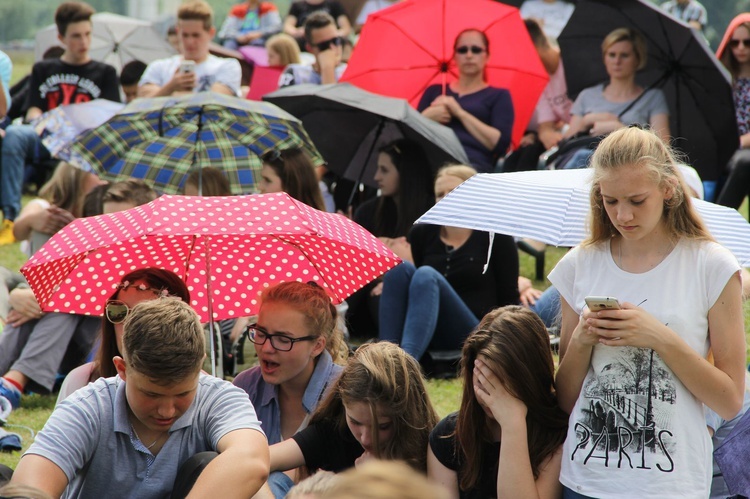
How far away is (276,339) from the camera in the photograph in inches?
161

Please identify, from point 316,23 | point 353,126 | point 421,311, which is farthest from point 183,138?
point 316,23

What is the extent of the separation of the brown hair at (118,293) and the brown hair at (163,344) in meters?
0.80

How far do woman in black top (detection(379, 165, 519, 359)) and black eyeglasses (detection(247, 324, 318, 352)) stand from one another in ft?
6.27

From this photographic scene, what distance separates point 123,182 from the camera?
233 inches

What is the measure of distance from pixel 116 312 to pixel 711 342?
2.12m

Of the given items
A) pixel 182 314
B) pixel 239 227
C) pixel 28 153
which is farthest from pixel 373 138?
pixel 28 153

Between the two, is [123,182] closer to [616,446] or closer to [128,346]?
[128,346]

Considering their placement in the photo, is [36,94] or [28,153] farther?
[28,153]

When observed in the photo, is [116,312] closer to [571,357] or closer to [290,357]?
[290,357]

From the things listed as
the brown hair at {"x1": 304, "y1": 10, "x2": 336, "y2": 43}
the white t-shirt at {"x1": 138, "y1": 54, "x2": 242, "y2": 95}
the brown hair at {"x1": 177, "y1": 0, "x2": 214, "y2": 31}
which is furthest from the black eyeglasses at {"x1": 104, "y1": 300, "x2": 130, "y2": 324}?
the brown hair at {"x1": 304, "y1": 10, "x2": 336, "y2": 43}

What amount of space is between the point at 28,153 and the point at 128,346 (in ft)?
27.6

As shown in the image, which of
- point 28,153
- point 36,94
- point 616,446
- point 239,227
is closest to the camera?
point 616,446

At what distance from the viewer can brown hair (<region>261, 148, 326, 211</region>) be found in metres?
6.50

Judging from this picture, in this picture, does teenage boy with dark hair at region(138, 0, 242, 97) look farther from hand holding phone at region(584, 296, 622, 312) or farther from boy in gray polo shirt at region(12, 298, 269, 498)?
hand holding phone at region(584, 296, 622, 312)
